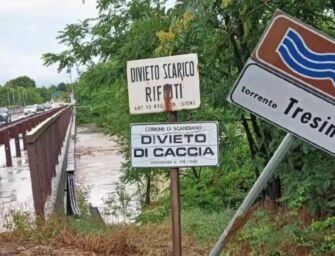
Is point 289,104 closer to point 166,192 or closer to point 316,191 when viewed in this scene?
point 316,191

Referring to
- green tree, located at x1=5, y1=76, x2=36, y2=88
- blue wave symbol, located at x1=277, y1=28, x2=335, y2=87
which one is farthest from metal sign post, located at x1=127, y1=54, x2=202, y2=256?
green tree, located at x1=5, y1=76, x2=36, y2=88

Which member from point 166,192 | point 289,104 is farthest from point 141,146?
point 166,192

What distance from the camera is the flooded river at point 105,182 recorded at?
35.2 ft

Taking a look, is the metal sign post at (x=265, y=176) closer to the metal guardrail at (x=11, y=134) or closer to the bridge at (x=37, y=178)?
the bridge at (x=37, y=178)

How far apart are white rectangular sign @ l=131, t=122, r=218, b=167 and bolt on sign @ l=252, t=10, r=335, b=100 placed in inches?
36.1

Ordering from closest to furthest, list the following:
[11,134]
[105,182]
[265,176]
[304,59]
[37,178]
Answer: [304,59] → [265,176] → [37,178] → [11,134] → [105,182]

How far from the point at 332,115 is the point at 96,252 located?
8.46 feet

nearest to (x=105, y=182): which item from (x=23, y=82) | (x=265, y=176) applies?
(x=265, y=176)

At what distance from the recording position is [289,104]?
9.84 ft

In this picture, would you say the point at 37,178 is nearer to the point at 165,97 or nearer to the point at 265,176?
the point at 165,97

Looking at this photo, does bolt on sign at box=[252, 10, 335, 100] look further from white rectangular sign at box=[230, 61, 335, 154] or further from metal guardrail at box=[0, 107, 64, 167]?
metal guardrail at box=[0, 107, 64, 167]

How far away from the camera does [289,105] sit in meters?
3.00

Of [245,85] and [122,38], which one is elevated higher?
[122,38]

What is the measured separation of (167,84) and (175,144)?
0.42 metres
